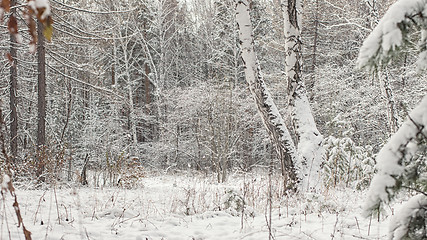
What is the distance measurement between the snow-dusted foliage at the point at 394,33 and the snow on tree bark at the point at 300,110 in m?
3.93

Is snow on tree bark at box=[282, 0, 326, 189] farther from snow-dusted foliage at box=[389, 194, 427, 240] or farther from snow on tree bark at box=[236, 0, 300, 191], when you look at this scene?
snow-dusted foliage at box=[389, 194, 427, 240]

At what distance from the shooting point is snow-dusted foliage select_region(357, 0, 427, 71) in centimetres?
120

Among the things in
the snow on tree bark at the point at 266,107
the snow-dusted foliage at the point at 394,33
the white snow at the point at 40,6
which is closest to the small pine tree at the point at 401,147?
the snow-dusted foliage at the point at 394,33

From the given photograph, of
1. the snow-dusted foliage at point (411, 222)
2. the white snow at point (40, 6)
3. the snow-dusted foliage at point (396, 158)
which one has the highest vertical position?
the white snow at point (40, 6)

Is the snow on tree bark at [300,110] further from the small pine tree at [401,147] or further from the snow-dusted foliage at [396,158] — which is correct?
the snow-dusted foliage at [396,158]

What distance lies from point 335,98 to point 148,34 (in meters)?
12.6

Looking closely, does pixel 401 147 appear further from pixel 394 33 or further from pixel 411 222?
pixel 394 33

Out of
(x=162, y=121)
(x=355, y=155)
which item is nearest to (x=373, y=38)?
(x=355, y=155)

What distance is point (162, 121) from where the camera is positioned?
18.2 metres

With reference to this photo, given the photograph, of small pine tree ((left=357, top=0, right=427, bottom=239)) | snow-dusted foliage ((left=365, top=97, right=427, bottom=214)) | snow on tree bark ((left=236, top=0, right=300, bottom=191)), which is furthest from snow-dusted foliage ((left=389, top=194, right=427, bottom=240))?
snow on tree bark ((left=236, top=0, right=300, bottom=191))

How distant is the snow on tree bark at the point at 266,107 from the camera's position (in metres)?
5.20

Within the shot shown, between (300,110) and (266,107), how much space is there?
Answer: 608mm

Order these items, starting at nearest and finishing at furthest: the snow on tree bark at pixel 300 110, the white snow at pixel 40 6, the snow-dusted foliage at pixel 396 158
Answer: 1. the white snow at pixel 40 6
2. the snow-dusted foliage at pixel 396 158
3. the snow on tree bark at pixel 300 110

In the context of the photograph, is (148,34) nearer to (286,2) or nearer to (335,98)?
(335,98)
